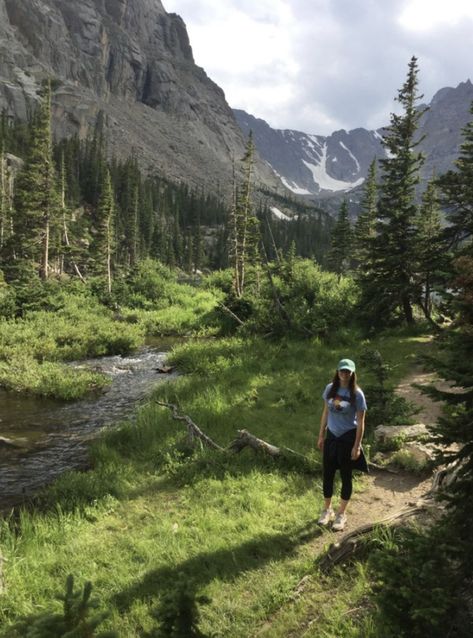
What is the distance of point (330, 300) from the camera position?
68.0ft

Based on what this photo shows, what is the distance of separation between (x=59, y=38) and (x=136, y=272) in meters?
146

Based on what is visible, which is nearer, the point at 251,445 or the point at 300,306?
the point at 251,445

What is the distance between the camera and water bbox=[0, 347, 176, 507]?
9.41m

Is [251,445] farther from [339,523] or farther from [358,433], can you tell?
[358,433]

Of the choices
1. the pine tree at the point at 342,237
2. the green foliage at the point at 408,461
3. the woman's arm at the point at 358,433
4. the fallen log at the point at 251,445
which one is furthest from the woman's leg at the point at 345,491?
the pine tree at the point at 342,237

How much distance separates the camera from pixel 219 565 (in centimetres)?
560

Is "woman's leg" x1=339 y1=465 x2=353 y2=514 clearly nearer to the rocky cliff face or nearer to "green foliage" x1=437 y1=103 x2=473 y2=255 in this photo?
"green foliage" x1=437 y1=103 x2=473 y2=255

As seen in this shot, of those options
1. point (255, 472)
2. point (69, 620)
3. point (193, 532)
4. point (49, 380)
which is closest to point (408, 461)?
point (255, 472)

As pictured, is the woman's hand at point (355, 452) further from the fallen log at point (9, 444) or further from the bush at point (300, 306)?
the bush at point (300, 306)

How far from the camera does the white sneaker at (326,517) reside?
6307mm

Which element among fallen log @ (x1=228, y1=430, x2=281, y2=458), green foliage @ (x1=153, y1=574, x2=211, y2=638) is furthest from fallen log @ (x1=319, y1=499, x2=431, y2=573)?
fallen log @ (x1=228, y1=430, x2=281, y2=458)

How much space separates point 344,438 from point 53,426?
365 inches

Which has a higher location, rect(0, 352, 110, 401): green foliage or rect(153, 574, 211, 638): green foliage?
rect(153, 574, 211, 638): green foliage

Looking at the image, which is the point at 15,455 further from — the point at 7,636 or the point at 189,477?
the point at 7,636
